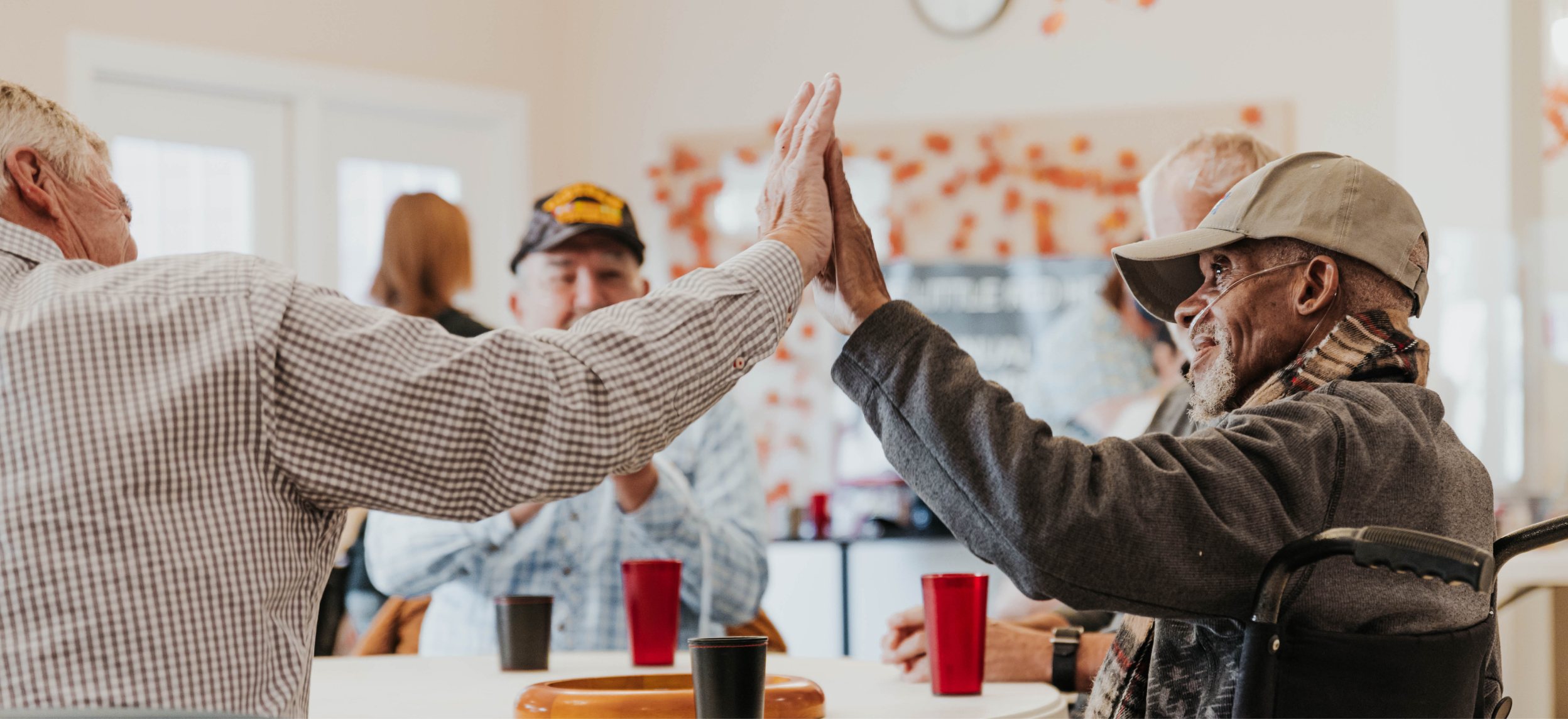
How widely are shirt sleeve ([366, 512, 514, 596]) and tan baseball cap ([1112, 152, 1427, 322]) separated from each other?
1201mm

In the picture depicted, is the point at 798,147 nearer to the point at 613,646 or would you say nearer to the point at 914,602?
the point at 613,646

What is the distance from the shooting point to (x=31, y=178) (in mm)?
1133

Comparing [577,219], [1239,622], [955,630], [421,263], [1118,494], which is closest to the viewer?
[1118,494]

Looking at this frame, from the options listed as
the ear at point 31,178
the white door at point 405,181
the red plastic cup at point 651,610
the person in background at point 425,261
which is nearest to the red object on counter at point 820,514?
the white door at point 405,181

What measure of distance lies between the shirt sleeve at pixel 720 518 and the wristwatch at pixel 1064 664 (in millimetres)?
552

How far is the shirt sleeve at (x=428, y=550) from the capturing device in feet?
6.81

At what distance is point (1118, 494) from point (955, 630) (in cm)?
43

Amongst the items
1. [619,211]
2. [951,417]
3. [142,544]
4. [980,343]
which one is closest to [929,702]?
[951,417]

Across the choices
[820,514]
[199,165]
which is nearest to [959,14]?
[820,514]

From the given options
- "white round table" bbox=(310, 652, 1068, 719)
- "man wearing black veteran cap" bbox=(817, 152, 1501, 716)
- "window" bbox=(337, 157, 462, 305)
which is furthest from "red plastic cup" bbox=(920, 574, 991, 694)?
"window" bbox=(337, 157, 462, 305)

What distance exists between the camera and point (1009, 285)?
198 inches

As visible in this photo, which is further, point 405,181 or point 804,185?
point 405,181

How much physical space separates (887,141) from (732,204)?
66 centimetres

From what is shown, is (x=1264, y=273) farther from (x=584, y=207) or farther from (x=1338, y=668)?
(x=584, y=207)
